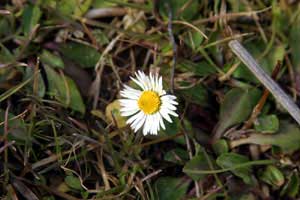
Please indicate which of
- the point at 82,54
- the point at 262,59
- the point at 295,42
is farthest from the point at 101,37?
the point at 295,42

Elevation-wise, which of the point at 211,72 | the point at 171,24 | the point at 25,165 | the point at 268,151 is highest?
the point at 171,24

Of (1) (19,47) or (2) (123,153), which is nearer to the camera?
(2) (123,153)

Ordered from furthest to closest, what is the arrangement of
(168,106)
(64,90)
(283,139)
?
(64,90) → (283,139) → (168,106)

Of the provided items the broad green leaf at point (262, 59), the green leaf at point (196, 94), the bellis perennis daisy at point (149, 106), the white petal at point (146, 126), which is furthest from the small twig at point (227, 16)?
the white petal at point (146, 126)

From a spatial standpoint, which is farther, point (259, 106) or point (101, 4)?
point (101, 4)

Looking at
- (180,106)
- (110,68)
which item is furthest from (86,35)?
(180,106)

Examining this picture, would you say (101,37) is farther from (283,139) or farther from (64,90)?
(283,139)

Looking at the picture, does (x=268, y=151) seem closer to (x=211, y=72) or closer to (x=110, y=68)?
(x=211, y=72)

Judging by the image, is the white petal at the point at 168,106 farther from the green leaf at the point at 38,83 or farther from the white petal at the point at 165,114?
the green leaf at the point at 38,83
